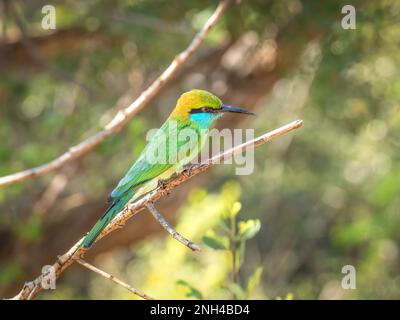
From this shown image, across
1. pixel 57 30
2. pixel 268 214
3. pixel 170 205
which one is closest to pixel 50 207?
pixel 170 205

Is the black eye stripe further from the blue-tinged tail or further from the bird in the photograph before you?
the blue-tinged tail

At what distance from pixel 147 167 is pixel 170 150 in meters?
0.17

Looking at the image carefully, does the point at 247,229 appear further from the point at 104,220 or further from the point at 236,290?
the point at 104,220

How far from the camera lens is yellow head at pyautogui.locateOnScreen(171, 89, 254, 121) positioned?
9.33ft

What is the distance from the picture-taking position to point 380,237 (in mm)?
6285

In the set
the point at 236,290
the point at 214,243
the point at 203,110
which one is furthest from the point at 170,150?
the point at 236,290

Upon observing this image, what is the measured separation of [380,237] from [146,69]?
2.85 m

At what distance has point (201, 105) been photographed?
2.86 meters

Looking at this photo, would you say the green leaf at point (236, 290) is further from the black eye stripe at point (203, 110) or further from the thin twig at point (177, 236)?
the black eye stripe at point (203, 110)

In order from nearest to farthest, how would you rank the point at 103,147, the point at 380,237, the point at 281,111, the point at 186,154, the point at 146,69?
the point at 186,154, the point at 103,147, the point at 146,69, the point at 380,237, the point at 281,111

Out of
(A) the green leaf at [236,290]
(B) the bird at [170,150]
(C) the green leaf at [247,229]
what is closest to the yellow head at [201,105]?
(B) the bird at [170,150]

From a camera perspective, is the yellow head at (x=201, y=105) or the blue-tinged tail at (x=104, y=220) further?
the yellow head at (x=201, y=105)

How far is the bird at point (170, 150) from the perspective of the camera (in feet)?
8.05
